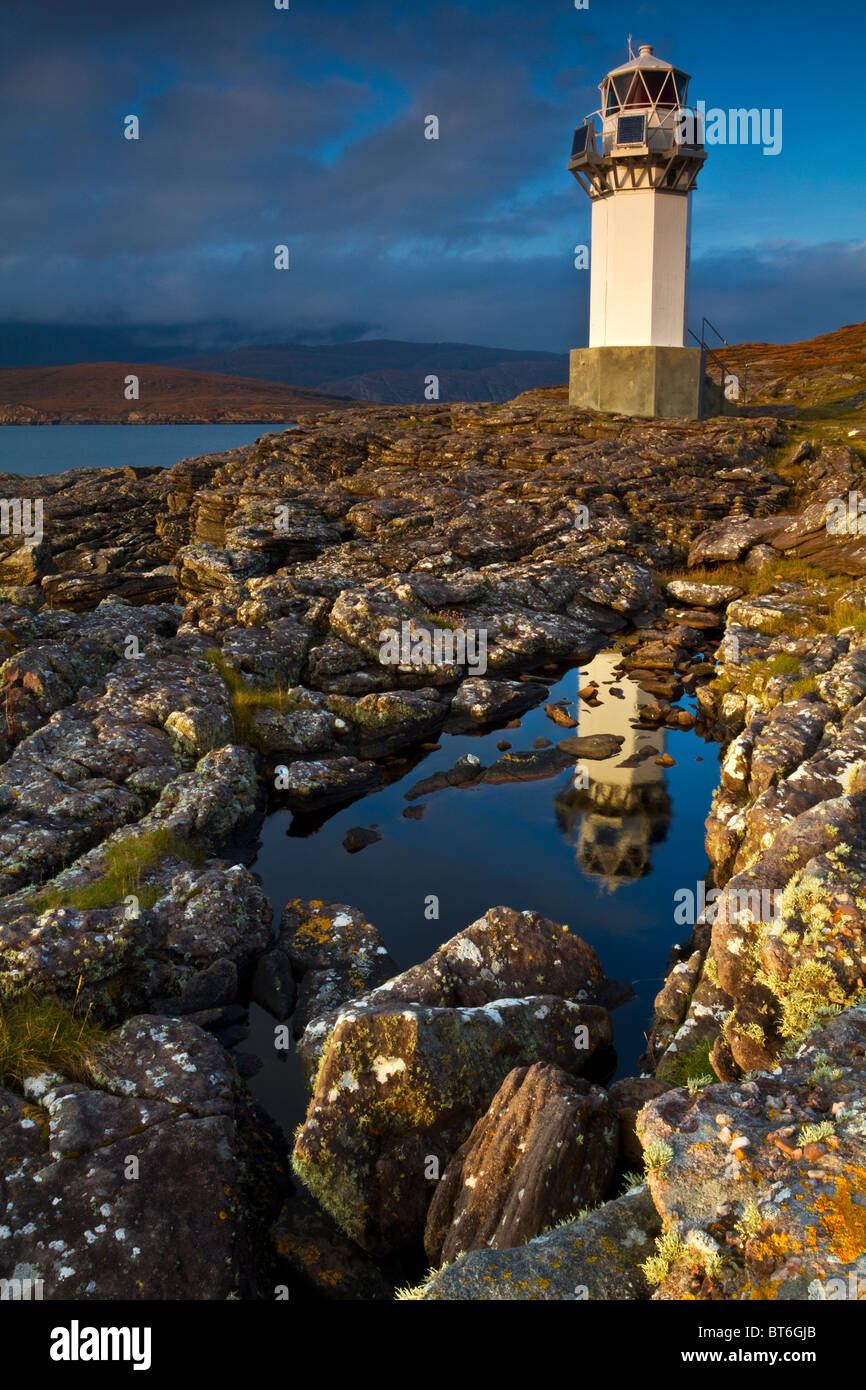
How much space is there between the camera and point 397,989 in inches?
455

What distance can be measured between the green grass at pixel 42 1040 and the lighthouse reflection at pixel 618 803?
10191mm

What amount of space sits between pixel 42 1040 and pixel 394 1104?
444 cm

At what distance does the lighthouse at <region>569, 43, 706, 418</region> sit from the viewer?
173ft

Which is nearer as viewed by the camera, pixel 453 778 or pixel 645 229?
pixel 453 778

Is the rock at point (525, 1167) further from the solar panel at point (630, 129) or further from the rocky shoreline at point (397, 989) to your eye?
the solar panel at point (630, 129)

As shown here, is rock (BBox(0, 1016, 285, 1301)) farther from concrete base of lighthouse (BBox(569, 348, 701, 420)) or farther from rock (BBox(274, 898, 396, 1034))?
concrete base of lighthouse (BBox(569, 348, 701, 420))

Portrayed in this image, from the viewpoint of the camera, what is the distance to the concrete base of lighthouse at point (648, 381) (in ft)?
176

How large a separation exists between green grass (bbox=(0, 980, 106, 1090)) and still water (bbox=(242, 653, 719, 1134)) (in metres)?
2.63

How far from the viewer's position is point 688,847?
61.3 ft

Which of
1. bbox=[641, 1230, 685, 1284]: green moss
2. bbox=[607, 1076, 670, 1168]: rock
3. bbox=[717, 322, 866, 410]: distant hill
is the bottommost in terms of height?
bbox=[607, 1076, 670, 1168]: rock

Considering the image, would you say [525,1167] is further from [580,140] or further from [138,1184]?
[580,140]

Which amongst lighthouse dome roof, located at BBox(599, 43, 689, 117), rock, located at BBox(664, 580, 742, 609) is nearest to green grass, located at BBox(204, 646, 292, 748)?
rock, located at BBox(664, 580, 742, 609)

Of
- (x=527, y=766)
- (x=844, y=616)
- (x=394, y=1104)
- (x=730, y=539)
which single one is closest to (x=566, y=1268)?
(x=394, y=1104)
